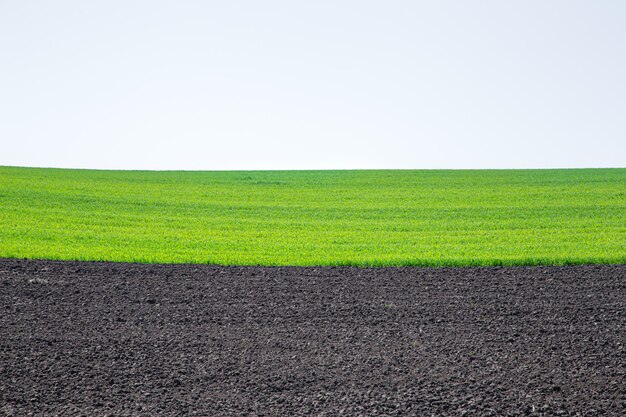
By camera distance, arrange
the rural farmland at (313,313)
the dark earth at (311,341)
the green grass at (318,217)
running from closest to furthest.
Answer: the dark earth at (311,341), the rural farmland at (313,313), the green grass at (318,217)

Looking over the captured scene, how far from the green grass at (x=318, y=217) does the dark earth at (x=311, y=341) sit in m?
2.20

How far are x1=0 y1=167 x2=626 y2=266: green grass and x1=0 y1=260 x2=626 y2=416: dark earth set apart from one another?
2.20 m

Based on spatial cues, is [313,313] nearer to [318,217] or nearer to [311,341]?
[311,341]

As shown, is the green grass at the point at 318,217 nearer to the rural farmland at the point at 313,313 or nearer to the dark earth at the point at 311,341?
the rural farmland at the point at 313,313

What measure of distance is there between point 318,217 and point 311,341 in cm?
1433

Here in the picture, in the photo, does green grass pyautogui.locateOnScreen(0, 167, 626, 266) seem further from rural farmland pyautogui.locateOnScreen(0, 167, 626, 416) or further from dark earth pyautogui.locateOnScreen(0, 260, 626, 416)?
dark earth pyautogui.locateOnScreen(0, 260, 626, 416)

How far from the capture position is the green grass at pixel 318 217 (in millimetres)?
16344

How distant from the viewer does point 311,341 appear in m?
9.31

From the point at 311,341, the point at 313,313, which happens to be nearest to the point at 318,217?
the point at 313,313

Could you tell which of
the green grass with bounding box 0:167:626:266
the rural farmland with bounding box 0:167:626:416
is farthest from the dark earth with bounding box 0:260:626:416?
the green grass with bounding box 0:167:626:266

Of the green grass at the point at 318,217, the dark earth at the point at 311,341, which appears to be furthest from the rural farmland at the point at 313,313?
the green grass at the point at 318,217

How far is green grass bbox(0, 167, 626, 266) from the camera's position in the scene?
16344 millimetres

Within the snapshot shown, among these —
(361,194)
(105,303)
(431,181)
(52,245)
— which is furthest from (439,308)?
(431,181)

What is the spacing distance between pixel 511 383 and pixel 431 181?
2594 cm
